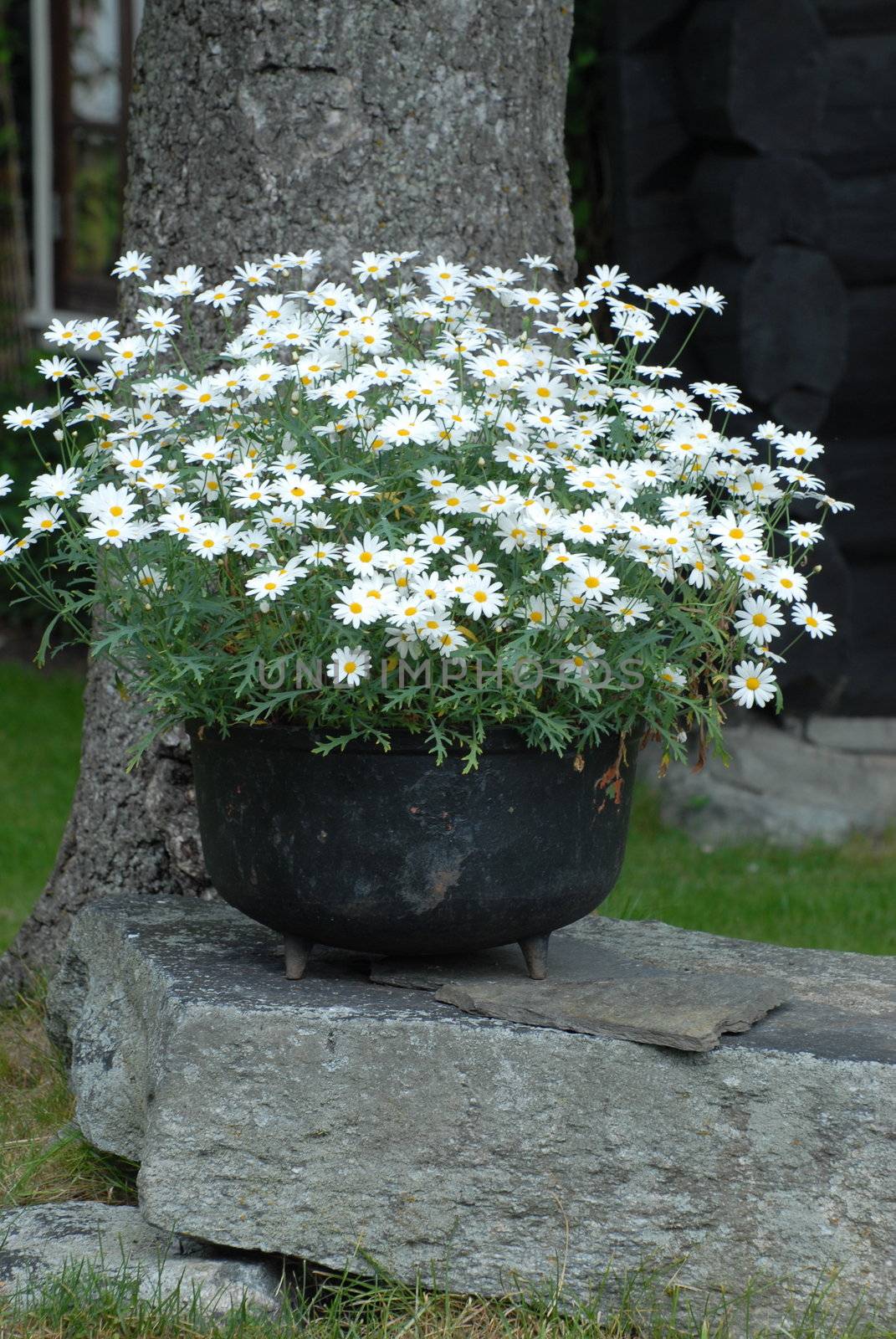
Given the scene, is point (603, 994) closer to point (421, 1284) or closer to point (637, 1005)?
point (637, 1005)

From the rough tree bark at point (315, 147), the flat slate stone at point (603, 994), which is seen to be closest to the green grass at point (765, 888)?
the flat slate stone at point (603, 994)

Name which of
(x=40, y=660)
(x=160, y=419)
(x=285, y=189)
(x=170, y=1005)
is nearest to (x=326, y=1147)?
(x=170, y=1005)

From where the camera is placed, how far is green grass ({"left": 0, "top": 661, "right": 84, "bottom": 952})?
406cm

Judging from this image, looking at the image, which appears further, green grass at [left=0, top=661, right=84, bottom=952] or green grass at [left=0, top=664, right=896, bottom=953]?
green grass at [left=0, top=661, right=84, bottom=952]

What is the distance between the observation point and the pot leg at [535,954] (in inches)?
82.8

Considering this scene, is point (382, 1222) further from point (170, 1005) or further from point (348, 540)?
point (348, 540)

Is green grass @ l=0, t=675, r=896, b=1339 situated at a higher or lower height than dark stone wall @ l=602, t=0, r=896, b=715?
lower

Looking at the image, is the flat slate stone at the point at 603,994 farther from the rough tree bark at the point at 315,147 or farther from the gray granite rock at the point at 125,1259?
the rough tree bark at the point at 315,147

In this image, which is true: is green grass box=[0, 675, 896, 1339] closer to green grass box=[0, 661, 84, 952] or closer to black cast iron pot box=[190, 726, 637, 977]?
green grass box=[0, 661, 84, 952]

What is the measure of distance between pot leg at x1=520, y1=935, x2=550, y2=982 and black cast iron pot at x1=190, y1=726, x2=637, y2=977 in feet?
0.21

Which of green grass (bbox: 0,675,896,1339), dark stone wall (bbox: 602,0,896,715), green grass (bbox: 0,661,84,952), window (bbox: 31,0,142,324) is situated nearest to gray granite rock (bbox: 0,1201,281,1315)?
green grass (bbox: 0,675,896,1339)

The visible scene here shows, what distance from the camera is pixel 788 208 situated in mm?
4090

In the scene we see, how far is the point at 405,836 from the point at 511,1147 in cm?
42

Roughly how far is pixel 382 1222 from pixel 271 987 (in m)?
0.33
